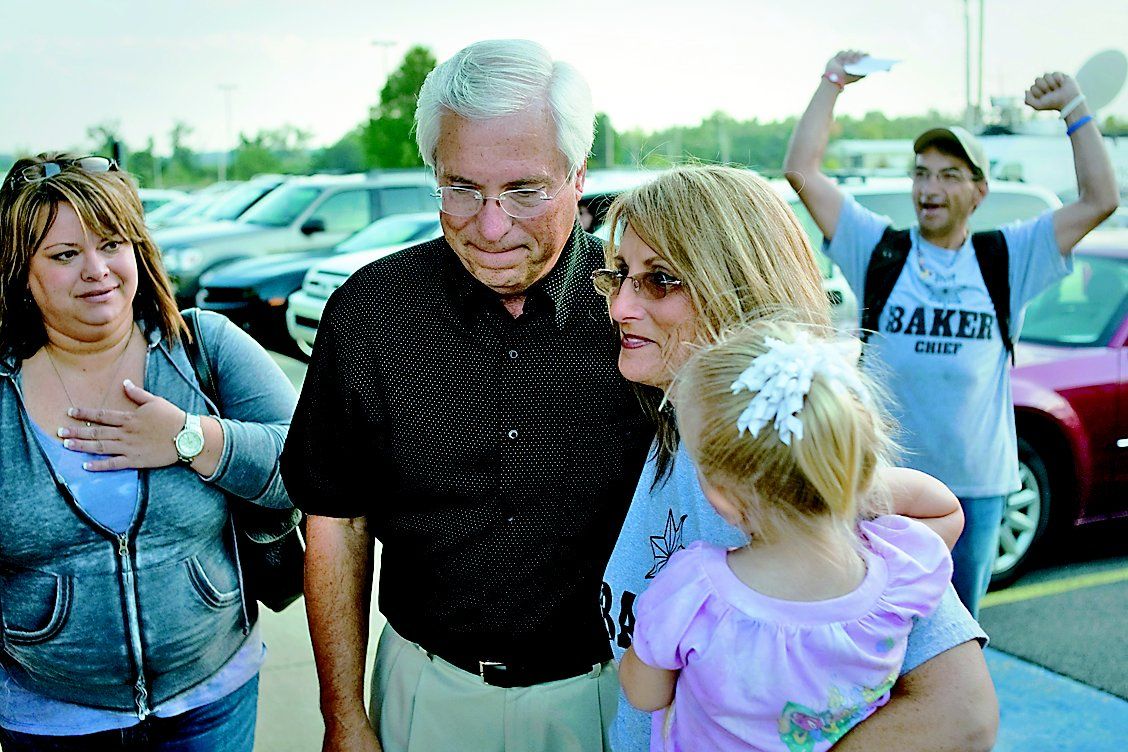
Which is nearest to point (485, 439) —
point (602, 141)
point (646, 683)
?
point (646, 683)

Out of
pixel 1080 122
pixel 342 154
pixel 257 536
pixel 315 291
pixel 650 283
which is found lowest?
pixel 315 291

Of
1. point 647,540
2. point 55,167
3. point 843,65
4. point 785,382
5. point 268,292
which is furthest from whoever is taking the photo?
point 268,292

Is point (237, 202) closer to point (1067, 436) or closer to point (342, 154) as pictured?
point (1067, 436)

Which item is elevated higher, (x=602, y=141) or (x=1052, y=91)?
(x=602, y=141)

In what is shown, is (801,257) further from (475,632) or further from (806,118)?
(806,118)

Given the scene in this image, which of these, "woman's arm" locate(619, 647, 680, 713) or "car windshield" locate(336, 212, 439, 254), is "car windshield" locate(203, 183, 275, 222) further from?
"woman's arm" locate(619, 647, 680, 713)

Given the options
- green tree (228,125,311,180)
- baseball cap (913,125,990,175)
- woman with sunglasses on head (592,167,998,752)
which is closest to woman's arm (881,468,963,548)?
woman with sunglasses on head (592,167,998,752)

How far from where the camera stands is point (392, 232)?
11.0 meters

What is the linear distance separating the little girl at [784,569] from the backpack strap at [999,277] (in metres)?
2.53

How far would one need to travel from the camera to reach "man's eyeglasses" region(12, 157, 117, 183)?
228 centimetres

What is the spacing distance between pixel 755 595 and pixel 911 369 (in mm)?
2601

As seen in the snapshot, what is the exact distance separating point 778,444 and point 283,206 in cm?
1293

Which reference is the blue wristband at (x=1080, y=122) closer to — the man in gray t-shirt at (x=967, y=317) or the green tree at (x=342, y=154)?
the man in gray t-shirt at (x=967, y=317)

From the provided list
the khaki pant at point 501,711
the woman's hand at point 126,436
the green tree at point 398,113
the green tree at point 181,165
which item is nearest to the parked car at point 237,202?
the woman's hand at point 126,436
